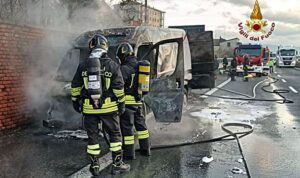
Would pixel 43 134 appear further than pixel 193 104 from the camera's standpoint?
No

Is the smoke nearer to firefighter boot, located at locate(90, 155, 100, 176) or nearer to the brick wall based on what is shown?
the brick wall

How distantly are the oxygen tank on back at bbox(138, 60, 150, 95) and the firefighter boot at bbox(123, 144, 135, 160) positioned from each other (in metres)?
0.85

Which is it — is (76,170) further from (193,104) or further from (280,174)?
(193,104)

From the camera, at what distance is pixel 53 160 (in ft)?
17.6

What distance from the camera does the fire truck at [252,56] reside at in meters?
24.0

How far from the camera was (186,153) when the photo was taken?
5734 mm

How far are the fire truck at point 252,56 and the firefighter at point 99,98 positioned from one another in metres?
20.1

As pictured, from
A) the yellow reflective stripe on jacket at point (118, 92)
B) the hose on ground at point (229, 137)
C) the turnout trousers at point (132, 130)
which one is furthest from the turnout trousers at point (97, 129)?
the hose on ground at point (229, 137)

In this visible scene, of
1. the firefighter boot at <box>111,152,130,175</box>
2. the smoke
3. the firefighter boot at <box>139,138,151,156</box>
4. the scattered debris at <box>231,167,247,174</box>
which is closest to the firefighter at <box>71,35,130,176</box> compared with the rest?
the firefighter boot at <box>111,152,130,175</box>

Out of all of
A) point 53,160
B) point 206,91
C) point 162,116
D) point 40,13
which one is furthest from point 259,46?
point 53,160

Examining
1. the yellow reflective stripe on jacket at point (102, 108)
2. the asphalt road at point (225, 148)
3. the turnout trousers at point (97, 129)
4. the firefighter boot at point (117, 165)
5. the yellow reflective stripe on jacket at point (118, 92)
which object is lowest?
the asphalt road at point (225, 148)

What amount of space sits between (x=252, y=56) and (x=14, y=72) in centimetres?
1998

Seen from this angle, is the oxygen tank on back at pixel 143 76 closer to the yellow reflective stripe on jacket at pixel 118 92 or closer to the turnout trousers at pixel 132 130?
the turnout trousers at pixel 132 130

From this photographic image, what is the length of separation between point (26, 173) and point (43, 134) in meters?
2.22
